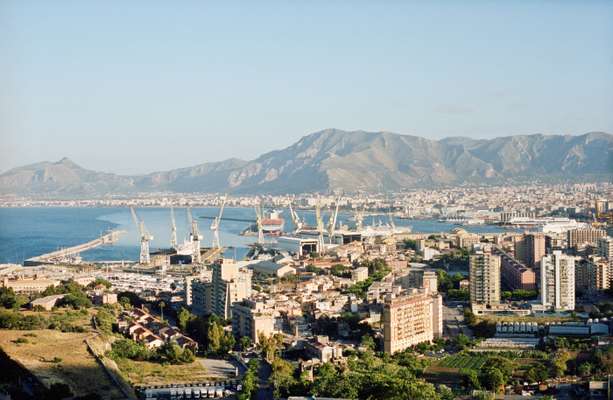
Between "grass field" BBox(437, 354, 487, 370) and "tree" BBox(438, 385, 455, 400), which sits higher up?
"tree" BBox(438, 385, 455, 400)

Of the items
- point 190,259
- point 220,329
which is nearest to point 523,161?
point 190,259

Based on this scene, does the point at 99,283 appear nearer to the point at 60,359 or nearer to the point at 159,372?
the point at 159,372

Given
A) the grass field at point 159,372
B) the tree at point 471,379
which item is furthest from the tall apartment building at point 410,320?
the grass field at point 159,372

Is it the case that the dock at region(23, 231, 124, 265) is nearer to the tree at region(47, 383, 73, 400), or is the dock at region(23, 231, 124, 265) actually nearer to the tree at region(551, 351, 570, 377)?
the tree at region(47, 383, 73, 400)

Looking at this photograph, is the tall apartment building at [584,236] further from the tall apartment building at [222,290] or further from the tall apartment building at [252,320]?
the tall apartment building at [252,320]

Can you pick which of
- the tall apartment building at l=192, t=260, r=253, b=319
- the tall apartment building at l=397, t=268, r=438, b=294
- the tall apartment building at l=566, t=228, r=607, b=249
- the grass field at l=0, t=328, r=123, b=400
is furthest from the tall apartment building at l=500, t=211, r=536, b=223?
the grass field at l=0, t=328, r=123, b=400

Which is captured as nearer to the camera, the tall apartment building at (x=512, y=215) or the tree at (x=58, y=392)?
the tree at (x=58, y=392)
